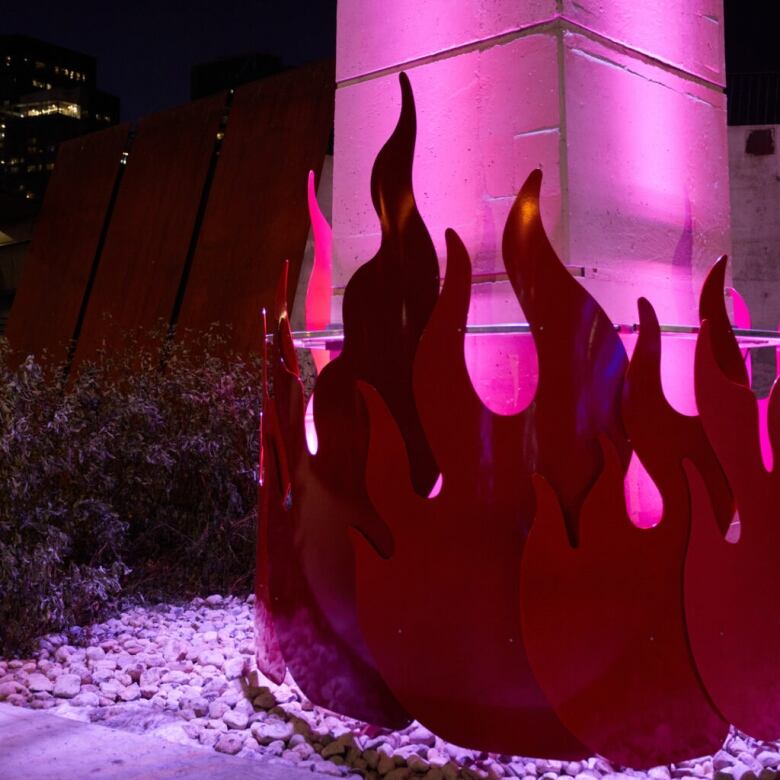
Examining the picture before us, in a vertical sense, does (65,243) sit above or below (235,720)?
above

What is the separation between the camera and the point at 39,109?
20422 mm

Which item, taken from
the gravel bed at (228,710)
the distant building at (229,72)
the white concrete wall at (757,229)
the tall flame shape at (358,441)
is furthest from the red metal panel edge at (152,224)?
the tall flame shape at (358,441)

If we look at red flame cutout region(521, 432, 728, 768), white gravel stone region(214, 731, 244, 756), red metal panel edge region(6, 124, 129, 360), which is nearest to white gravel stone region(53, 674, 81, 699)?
white gravel stone region(214, 731, 244, 756)

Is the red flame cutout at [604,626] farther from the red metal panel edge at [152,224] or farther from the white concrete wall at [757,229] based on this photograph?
the red metal panel edge at [152,224]

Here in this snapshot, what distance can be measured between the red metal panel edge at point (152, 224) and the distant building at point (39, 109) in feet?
7.33

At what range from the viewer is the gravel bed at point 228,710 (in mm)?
2176

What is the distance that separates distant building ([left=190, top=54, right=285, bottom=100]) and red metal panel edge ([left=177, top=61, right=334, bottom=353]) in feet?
3.24

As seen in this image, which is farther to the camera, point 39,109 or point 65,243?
point 39,109

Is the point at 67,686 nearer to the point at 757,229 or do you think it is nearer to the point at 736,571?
the point at 736,571

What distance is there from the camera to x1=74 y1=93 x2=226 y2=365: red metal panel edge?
982 cm

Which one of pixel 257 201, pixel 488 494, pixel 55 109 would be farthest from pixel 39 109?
pixel 488 494

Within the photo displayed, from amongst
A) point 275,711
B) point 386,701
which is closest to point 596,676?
point 386,701

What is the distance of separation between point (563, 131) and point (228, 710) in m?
1.76

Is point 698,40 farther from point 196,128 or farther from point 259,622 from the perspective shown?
point 196,128
